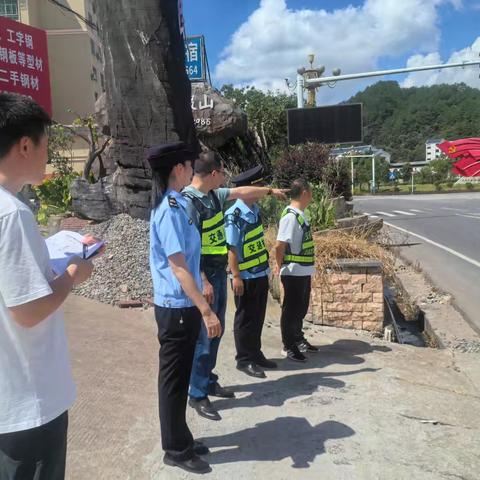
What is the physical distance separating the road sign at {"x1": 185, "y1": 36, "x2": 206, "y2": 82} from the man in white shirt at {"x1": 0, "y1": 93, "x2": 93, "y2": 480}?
13423mm

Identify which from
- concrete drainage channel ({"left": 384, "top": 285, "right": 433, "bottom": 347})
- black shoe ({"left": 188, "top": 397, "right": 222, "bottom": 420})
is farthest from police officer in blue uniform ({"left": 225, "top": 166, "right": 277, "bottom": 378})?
concrete drainage channel ({"left": 384, "top": 285, "right": 433, "bottom": 347})

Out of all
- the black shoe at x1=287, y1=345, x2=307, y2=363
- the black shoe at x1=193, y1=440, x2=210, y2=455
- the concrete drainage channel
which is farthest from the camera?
the concrete drainage channel

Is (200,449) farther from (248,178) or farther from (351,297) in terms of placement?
(351,297)

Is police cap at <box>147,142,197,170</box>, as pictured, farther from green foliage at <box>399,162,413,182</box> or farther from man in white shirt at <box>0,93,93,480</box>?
green foliage at <box>399,162,413,182</box>

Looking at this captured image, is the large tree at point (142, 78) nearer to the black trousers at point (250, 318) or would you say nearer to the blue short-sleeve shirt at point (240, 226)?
the blue short-sleeve shirt at point (240, 226)

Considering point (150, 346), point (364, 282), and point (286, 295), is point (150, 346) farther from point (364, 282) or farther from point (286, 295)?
point (364, 282)

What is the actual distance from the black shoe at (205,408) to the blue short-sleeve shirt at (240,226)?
3.77ft

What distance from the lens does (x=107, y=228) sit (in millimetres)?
8102

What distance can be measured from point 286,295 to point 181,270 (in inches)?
91.0

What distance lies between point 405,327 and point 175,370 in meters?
4.65

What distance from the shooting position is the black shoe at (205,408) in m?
3.70

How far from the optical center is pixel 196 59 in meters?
15.0

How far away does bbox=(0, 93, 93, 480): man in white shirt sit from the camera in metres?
1.70

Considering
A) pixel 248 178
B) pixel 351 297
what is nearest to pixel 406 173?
pixel 351 297
